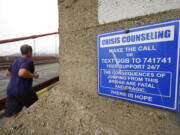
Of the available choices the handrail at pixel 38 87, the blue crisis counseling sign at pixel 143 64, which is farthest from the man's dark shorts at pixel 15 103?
the blue crisis counseling sign at pixel 143 64

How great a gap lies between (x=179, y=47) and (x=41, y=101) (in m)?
1.67

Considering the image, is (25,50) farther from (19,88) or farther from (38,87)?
(38,87)

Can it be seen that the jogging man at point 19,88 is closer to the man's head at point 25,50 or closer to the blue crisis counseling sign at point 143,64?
the man's head at point 25,50

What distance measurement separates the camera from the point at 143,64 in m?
0.98

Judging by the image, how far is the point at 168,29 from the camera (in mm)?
852

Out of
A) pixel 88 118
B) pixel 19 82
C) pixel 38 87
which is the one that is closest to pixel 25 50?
pixel 19 82

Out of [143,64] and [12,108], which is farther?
[12,108]

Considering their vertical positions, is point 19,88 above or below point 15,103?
above

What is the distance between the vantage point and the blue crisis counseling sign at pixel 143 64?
86 centimetres

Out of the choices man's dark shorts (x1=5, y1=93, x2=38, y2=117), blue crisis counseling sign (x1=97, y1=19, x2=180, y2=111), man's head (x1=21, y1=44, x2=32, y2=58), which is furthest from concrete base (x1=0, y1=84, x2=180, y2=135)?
man's head (x1=21, y1=44, x2=32, y2=58)

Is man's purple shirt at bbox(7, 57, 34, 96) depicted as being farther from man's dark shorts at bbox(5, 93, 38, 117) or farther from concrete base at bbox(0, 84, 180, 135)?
concrete base at bbox(0, 84, 180, 135)

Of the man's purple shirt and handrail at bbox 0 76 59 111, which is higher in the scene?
the man's purple shirt

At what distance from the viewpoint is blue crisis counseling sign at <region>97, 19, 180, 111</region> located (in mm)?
859

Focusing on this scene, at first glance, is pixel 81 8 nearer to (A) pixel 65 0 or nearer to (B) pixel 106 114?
(A) pixel 65 0
